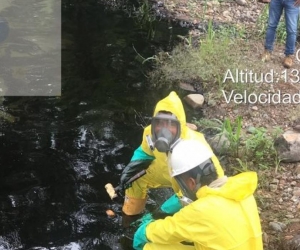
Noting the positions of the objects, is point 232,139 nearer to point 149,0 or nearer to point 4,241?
point 4,241

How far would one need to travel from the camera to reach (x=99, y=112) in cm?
636

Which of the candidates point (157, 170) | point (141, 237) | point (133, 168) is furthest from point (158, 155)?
point (141, 237)

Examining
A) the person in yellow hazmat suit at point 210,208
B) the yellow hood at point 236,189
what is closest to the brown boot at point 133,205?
the person in yellow hazmat suit at point 210,208

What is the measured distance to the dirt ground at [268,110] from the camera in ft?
14.5

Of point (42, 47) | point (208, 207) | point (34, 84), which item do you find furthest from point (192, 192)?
point (42, 47)

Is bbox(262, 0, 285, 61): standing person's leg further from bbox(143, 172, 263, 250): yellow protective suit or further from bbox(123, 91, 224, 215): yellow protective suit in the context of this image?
bbox(143, 172, 263, 250): yellow protective suit

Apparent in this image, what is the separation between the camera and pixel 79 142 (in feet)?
18.8

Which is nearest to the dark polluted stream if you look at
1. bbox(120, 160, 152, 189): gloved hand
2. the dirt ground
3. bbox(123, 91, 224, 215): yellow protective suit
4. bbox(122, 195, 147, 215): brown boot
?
bbox(122, 195, 147, 215): brown boot

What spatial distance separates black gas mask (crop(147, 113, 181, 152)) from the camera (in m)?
3.64

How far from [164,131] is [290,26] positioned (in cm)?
371

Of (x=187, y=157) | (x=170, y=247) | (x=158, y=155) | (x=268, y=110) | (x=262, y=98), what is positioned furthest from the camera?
(x=262, y=98)

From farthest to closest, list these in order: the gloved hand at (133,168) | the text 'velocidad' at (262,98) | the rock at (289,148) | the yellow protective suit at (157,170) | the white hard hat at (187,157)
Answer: the text 'velocidad' at (262,98), the rock at (289,148), the gloved hand at (133,168), the yellow protective suit at (157,170), the white hard hat at (187,157)

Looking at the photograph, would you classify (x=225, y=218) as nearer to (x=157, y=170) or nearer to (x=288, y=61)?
(x=157, y=170)

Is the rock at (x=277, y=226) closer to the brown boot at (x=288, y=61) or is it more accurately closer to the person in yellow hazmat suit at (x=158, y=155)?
the person in yellow hazmat suit at (x=158, y=155)
